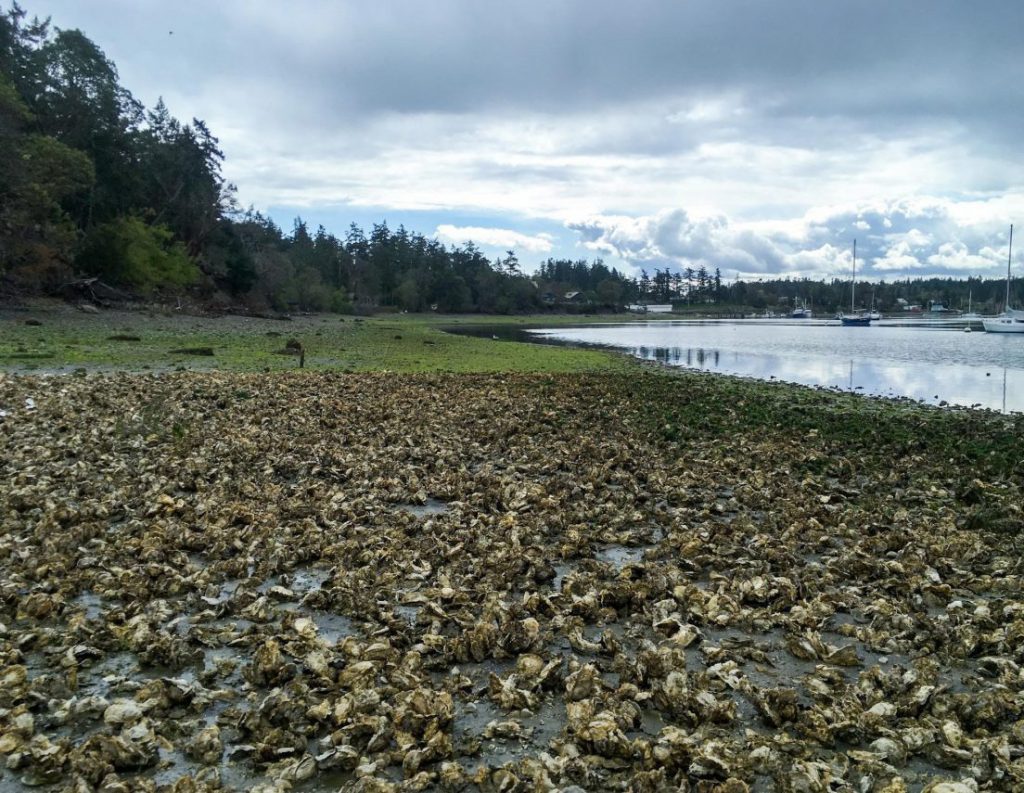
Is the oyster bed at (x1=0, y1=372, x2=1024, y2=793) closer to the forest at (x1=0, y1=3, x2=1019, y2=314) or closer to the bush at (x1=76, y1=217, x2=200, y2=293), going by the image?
the forest at (x1=0, y1=3, x2=1019, y2=314)

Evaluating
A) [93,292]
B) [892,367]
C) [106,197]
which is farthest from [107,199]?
[892,367]

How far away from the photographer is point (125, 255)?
65625 mm

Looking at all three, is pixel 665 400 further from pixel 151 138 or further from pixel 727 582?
pixel 151 138

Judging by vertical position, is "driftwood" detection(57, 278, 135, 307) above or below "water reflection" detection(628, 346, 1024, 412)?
above

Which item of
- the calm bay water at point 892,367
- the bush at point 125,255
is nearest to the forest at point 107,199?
the bush at point 125,255

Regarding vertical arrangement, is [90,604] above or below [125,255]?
below

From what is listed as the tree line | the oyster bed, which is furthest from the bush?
the oyster bed

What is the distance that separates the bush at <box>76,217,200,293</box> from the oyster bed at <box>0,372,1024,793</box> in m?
58.2

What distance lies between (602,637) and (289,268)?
349ft

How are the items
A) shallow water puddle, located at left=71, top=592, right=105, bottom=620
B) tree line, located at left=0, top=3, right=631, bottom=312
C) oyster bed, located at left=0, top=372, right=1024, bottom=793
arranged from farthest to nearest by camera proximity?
1. tree line, located at left=0, top=3, right=631, bottom=312
2. shallow water puddle, located at left=71, top=592, right=105, bottom=620
3. oyster bed, located at left=0, top=372, right=1024, bottom=793

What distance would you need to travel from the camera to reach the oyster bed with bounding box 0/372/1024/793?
466cm

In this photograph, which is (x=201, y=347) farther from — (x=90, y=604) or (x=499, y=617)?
(x=499, y=617)

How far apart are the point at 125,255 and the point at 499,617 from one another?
69427 millimetres

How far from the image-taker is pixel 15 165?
44125mm
